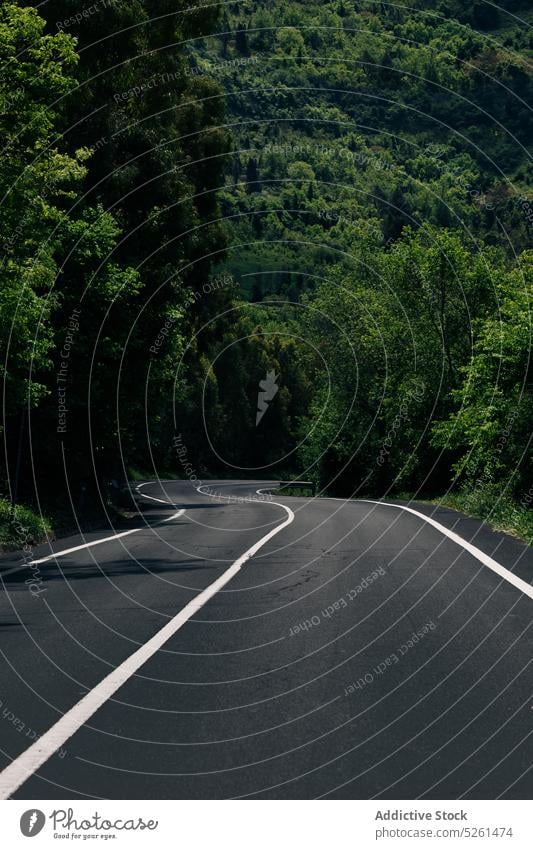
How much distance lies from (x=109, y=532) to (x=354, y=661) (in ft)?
63.3

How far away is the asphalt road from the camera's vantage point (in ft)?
20.3

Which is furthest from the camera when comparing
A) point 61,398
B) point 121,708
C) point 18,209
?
point 61,398

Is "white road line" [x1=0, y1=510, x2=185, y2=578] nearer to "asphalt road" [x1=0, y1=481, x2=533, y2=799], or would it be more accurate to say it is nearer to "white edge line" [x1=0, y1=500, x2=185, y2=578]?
"white edge line" [x1=0, y1=500, x2=185, y2=578]

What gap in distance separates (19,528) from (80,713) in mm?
16661

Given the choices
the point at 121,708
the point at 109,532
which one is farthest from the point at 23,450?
the point at 121,708

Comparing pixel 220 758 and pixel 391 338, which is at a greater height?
pixel 391 338

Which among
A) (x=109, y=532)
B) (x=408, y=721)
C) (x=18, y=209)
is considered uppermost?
(x=18, y=209)

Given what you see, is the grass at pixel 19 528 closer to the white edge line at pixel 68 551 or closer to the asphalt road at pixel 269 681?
the white edge line at pixel 68 551

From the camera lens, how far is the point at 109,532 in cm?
2831

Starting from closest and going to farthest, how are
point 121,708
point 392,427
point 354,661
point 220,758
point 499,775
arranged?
point 499,775 < point 220,758 < point 121,708 < point 354,661 < point 392,427

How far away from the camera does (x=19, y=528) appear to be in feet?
78.8

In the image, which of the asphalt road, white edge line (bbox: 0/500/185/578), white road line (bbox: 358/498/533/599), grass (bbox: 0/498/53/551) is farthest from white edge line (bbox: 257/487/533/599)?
grass (bbox: 0/498/53/551)

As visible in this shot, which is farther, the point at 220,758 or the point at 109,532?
the point at 109,532

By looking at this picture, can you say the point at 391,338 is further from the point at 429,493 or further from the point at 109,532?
the point at 109,532
